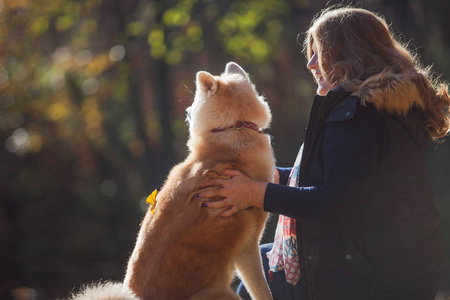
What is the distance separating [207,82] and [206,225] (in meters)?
0.91

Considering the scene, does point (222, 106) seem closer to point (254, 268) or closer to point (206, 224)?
point (206, 224)

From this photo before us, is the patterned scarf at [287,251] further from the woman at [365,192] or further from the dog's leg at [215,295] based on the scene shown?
the dog's leg at [215,295]

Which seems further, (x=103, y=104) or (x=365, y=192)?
(x=103, y=104)

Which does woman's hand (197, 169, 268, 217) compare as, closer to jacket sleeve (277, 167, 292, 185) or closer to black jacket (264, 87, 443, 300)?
black jacket (264, 87, 443, 300)

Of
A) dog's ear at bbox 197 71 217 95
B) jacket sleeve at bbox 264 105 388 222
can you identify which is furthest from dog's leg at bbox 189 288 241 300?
dog's ear at bbox 197 71 217 95

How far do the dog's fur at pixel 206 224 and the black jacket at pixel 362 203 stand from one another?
1.09 ft

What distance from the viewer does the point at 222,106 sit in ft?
8.89

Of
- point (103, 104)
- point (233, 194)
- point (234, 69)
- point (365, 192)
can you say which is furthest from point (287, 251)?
point (103, 104)

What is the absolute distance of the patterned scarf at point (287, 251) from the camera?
7.86 ft

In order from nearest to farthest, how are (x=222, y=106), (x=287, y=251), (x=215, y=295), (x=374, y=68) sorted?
(x=215, y=295), (x=374, y=68), (x=287, y=251), (x=222, y=106)

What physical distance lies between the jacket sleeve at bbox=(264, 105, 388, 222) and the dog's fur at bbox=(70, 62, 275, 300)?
1.27 feet

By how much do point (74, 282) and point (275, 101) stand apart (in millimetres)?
5308

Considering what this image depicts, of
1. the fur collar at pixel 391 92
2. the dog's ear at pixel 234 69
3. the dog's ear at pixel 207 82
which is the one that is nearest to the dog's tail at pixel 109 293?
the dog's ear at pixel 207 82

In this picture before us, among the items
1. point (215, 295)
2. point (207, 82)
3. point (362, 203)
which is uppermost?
point (207, 82)
